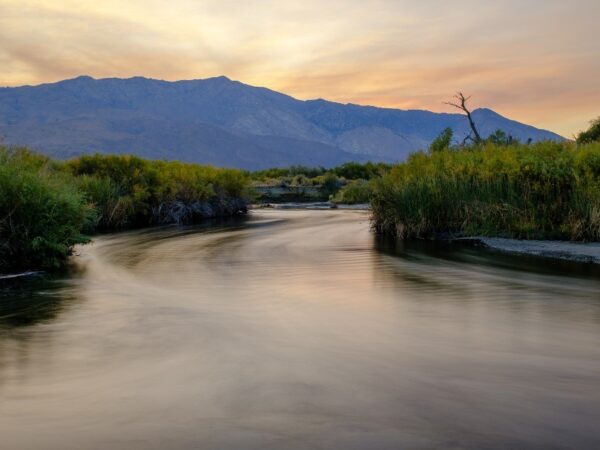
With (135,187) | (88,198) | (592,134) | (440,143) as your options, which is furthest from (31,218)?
(592,134)

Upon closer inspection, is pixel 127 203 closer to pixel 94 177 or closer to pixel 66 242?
pixel 94 177

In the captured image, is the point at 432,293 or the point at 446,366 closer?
the point at 446,366

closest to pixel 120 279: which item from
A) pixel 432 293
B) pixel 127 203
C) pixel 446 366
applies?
pixel 432 293

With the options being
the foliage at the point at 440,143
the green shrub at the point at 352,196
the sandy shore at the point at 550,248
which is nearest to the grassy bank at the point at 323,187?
the green shrub at the point at 352,196

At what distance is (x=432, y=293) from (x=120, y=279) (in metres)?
7.29

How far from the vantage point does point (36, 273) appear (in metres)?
14.2

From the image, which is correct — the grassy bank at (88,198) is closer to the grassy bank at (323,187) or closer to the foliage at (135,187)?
the foliage at (135,187)

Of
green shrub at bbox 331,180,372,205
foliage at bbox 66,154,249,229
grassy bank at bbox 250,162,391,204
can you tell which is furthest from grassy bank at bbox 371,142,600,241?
grassy bank at bbox 250,162,391,204

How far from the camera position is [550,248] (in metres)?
17.4

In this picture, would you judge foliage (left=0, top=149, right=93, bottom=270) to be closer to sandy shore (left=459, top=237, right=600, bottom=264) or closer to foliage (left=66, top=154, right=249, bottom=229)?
sandy shore (left=459, top=237, right=600, bottom=264)

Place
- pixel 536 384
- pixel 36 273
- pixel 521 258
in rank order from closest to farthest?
1. pixel 536 384
2. pixel 36 273
3. pixel 521 258

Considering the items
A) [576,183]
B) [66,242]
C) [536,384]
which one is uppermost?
[576,183]

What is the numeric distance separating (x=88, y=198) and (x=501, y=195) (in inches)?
703

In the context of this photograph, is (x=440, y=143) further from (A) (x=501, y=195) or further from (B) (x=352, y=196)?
(B) (x=352, y=196)
